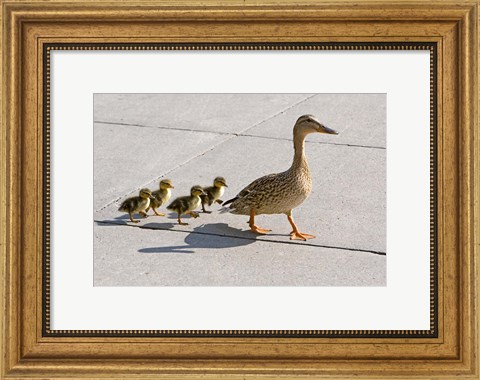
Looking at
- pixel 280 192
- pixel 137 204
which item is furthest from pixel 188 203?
pixel 280 192

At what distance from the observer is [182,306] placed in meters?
6.35

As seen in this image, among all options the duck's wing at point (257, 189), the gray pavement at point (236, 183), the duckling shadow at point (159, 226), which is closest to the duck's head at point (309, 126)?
the duck's wing at point (257, 189)

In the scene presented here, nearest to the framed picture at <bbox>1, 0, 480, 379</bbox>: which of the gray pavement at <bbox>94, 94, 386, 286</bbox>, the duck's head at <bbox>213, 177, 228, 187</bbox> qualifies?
the gray pavement at <bbox>94, 94, 386, 286</bbox>

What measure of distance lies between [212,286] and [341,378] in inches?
38.9

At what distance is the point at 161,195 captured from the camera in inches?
320

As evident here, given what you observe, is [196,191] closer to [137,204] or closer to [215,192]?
[215,192]

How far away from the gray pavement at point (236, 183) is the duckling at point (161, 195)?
0.37 ft

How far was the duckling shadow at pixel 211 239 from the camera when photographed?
288 inches

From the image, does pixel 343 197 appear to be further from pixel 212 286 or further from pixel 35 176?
pixel 35 176

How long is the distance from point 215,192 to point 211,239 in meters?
0.84

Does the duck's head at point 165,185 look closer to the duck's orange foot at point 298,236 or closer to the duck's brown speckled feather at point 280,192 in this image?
the duck's brown speckled feather at point 280,192

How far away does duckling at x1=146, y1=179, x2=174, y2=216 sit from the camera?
8039 millimetres

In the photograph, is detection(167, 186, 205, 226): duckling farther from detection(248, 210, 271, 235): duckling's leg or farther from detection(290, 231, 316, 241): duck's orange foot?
detection(290, 231, 316, 241): duck's orange foot

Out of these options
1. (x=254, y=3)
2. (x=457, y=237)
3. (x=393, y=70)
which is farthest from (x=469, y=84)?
(x=254, y=3)
